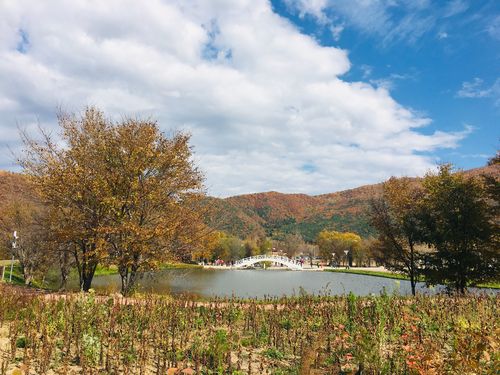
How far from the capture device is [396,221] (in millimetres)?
24469

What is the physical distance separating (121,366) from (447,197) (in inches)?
812

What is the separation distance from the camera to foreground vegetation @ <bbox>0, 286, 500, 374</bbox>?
215 inches

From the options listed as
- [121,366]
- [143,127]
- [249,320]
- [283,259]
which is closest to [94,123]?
[143,127]

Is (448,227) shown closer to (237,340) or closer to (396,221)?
(396,221)

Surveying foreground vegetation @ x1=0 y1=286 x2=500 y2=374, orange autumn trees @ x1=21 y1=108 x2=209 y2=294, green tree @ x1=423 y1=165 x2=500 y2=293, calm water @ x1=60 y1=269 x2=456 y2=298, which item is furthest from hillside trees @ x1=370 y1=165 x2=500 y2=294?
orange autumn trees @ x1=21 y1=108 x2=209 y2=294

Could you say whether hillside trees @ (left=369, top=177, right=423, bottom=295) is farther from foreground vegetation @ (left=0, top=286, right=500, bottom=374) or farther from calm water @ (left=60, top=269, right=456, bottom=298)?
foreground vegetation @ (left=0, top=286, right=500, bottom=374)

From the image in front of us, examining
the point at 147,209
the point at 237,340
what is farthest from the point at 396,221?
the point at 237,340

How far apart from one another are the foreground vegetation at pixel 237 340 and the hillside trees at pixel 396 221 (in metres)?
13.1

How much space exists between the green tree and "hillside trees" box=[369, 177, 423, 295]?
4.64ft

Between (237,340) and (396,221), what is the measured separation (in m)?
19.5

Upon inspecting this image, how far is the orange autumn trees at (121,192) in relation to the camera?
603 inches

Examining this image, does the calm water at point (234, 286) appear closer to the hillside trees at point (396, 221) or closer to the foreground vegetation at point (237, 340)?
the hillside trees at point (396, 221)

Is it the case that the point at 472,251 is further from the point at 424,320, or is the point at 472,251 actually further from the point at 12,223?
the point at 12,223

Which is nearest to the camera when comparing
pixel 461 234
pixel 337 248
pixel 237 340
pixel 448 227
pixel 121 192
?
pixel 237 340
